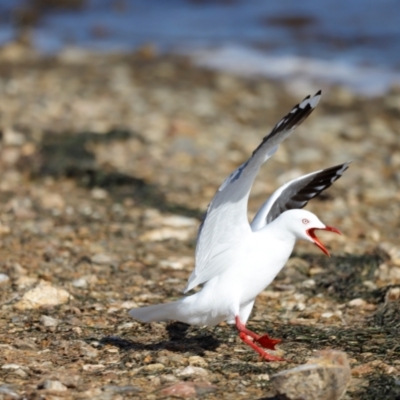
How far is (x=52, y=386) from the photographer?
3584mm

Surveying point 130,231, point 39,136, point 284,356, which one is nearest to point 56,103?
point 39,136

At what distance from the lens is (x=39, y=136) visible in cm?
824

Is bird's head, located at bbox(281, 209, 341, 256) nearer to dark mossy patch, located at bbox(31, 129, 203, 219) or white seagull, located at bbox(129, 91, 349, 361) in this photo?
white seagull, located at bbox(129, 91, 349, 361)

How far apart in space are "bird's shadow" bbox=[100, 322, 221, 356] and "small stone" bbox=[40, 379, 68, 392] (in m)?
0.65

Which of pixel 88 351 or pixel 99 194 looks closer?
pixel 88 351

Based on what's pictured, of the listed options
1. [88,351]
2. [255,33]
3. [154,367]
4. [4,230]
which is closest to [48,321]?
[88,351]

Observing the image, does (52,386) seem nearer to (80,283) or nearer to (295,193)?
(80,283)

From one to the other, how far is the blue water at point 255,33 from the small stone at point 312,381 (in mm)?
8222

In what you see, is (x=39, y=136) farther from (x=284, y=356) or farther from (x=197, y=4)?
(x=197, y=4)

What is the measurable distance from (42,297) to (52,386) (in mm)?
1248

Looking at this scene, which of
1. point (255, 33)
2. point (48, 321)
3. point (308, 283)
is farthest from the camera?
point (255, 33)

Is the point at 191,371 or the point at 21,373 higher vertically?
the point at 191,371

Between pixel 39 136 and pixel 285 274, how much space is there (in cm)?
359

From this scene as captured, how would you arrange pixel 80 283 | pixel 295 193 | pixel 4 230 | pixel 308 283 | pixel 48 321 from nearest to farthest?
pixel 48 321, pixel 295 193, pixel 80 283, pixel 308 283, pixel 4 230
